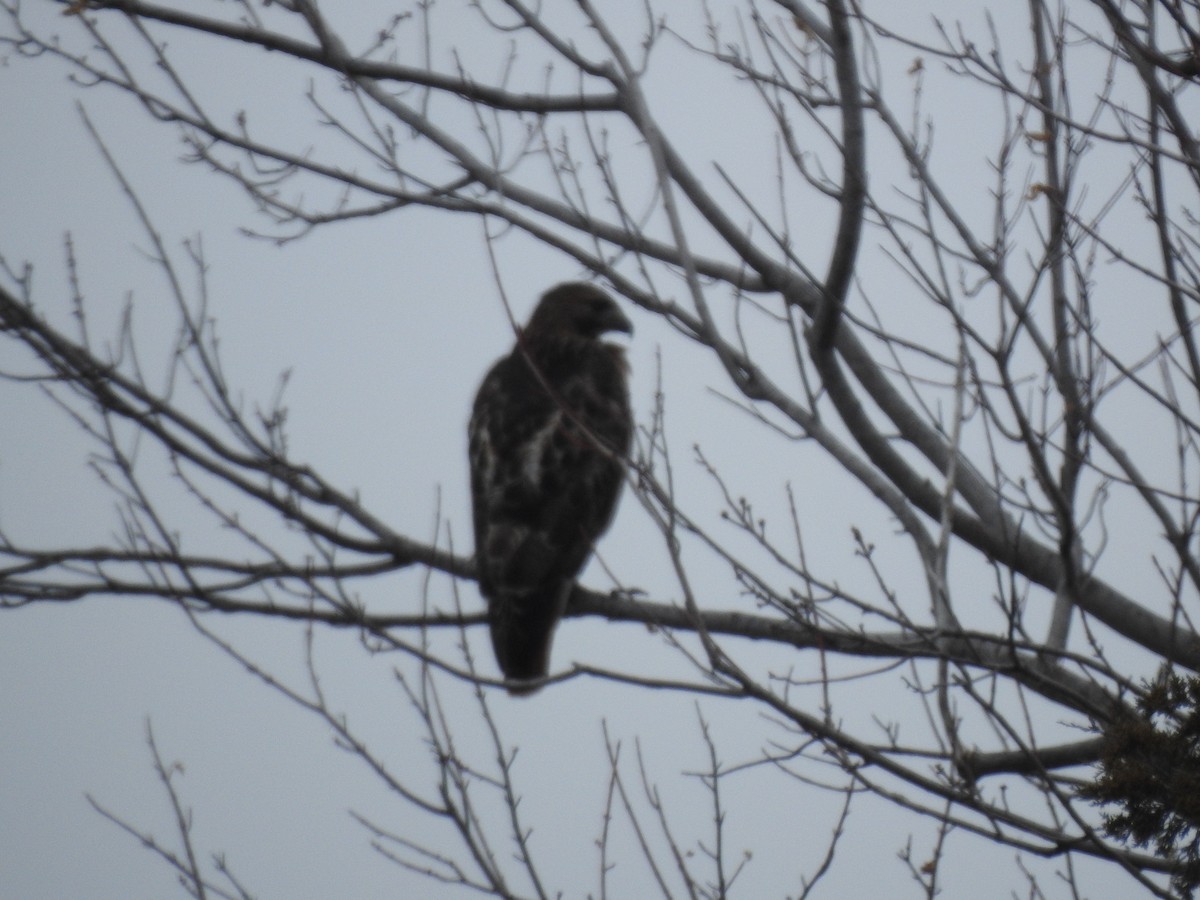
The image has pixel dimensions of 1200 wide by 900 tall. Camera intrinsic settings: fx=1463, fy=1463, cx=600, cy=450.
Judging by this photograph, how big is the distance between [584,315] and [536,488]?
1740 mm

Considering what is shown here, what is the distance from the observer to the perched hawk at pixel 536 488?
5.81 metres

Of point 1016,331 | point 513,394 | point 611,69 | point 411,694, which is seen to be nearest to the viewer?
point 411,694

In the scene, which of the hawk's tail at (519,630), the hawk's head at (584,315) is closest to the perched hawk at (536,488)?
the hawk's tail at (519,630)

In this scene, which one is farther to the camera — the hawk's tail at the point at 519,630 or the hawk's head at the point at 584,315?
the hawk's head at the point at 584,315

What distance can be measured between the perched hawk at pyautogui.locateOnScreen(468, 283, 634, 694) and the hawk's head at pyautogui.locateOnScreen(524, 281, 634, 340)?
1.79 feet

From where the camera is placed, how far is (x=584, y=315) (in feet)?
24.8

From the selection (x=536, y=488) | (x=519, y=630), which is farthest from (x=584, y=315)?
(x=519, y=630)

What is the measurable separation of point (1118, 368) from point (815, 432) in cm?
79

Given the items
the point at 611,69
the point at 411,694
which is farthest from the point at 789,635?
the point at 611,69

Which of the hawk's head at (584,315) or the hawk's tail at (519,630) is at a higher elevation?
the hawk's head at (584,315)

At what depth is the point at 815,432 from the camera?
3824 millimetres

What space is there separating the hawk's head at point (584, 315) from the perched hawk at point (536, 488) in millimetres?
544

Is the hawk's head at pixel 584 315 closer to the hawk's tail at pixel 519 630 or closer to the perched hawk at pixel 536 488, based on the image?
the perched hawk at pixel 536 488

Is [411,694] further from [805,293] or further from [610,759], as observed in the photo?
[805,293]
